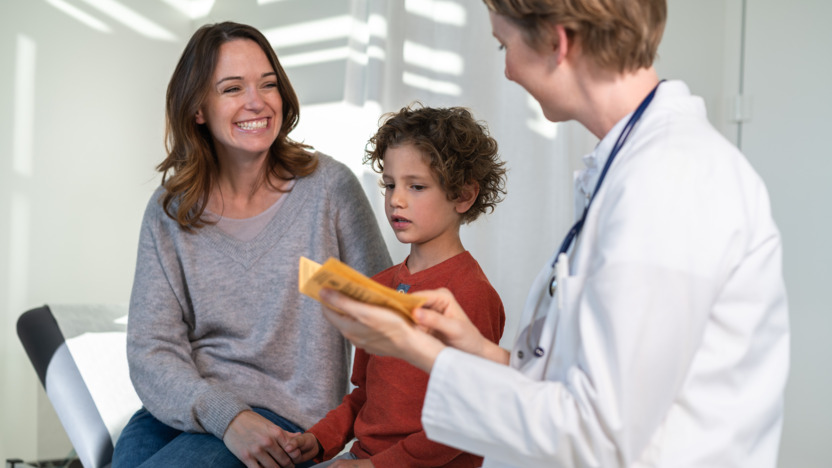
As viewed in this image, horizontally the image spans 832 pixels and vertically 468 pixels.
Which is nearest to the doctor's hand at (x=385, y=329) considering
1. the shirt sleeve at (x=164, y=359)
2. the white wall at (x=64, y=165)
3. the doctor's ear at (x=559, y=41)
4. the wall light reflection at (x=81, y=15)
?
the doctor's ear at (x=559, y=41)

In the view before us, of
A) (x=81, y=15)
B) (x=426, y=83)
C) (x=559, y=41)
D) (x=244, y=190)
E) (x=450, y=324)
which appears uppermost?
(x=81, y=15)

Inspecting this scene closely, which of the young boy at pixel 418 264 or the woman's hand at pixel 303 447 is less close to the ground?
the young boy at pixel 418 264

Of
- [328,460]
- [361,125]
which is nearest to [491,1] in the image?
[328,460]

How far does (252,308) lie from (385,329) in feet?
3.09

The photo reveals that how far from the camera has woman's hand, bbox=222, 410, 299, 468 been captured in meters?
1.52

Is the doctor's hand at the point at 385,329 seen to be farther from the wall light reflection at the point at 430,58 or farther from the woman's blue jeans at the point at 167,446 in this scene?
the wall light reflection at the point at 430,58

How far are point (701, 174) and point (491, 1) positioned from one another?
14.7 inches

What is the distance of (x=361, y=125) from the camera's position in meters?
2.30

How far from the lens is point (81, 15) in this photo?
10.8 feet

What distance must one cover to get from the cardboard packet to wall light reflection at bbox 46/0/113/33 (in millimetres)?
2856

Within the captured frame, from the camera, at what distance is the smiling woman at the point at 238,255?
175 centimetres

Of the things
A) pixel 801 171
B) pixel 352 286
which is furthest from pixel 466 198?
pixel 801 171

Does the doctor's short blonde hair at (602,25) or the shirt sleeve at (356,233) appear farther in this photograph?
the shirt sleeve at (356,233)

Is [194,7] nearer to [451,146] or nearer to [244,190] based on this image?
[244,190]
